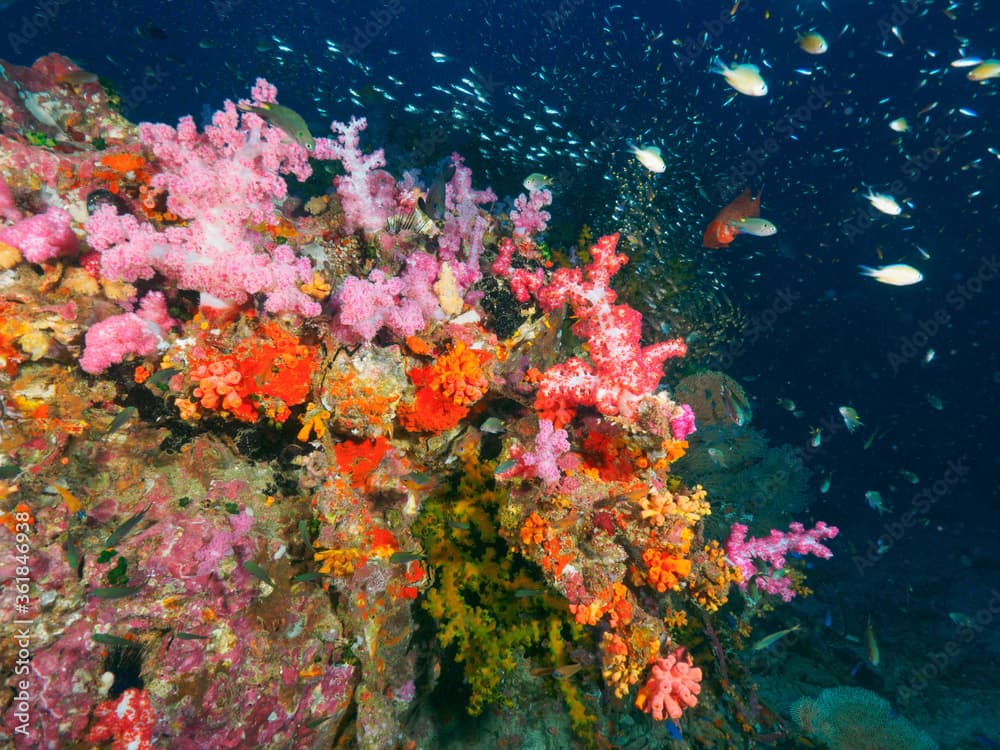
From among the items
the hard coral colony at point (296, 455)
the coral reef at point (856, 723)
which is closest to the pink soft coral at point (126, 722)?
the hard coral colony at point (296, 455)

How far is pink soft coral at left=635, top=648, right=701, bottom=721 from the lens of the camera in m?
3.56

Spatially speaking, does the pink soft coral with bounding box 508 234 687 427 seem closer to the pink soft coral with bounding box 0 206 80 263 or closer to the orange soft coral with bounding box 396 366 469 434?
the orange soft coral with bounding box 396 366 469 434

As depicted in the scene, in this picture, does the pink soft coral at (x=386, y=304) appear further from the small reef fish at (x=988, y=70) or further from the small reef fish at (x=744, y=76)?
the small reef fish at (x=988, y=70)

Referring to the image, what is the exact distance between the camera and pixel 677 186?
9.43 metres

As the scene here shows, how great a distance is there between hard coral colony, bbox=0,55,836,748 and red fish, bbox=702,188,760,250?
3.77 metres

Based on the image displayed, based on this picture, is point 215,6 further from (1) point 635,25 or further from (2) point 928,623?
(2) point 928,623

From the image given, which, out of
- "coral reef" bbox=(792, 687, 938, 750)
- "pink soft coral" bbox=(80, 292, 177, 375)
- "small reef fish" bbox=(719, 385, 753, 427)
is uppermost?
"small reef fish" bbox=(719, 385, 753, 427)

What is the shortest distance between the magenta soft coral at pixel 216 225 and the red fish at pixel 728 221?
605cm

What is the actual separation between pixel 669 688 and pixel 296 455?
11.8ft

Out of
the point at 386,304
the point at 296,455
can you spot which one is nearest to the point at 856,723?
the point at 296,455

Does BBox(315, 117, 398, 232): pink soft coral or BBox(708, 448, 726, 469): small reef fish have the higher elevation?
BBox(315, 117, 398, 232): pink soft coral

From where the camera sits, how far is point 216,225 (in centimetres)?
334

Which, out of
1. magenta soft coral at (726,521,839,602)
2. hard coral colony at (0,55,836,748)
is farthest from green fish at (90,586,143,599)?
magenta soft coral at (726,521,839,602)

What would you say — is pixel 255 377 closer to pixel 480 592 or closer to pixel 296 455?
pixel 296 455
